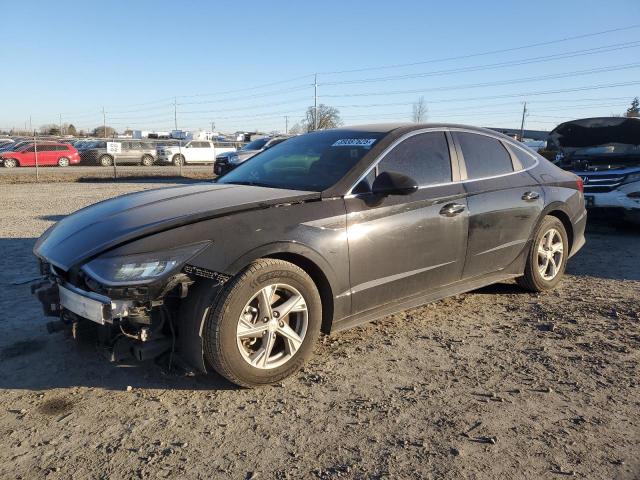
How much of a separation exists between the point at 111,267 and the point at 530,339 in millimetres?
3005

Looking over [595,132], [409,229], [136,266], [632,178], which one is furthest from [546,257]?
[595,132]

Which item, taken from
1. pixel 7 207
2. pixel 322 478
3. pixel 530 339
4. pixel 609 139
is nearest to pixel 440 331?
pixel 530 339

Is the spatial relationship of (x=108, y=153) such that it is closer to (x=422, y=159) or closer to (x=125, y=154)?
(x=125, y=154)

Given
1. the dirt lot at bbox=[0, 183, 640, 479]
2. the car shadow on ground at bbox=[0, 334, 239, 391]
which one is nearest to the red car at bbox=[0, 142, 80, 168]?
the dirt lot at bbox=[0, 183, 640, 479]

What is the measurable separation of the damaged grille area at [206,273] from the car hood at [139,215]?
30 cm

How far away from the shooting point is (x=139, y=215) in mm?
3324

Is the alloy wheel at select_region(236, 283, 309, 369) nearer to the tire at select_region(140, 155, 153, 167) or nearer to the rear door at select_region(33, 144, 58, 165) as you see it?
the rear door at select_region(33, 144, 58, 165)

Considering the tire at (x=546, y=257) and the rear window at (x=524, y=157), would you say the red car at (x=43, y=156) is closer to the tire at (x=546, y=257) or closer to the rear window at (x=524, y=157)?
the rear window at (x=524, y=157)

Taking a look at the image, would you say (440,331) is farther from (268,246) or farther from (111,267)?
(111,267)

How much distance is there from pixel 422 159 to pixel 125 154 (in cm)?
3305

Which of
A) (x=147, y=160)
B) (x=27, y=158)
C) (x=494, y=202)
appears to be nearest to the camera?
(x=494, y=202)

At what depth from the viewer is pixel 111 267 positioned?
2.88 meters

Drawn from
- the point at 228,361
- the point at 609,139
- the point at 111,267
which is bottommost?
the point at 228,361

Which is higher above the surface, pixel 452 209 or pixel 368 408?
pixel 452 209
